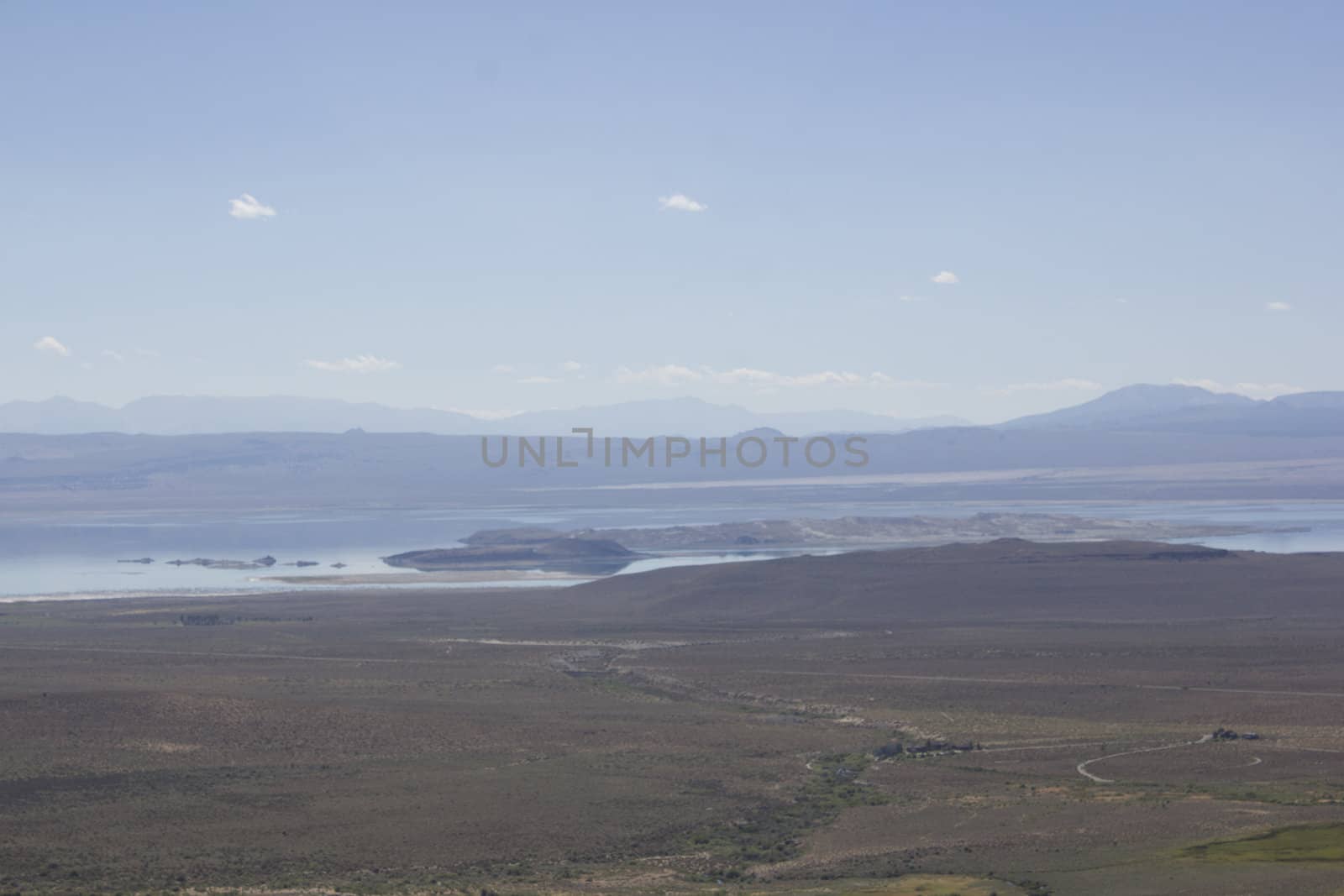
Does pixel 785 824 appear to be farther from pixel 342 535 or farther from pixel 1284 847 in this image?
pixel 342 535

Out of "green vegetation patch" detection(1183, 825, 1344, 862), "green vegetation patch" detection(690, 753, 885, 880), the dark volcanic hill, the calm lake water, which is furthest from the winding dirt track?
the calm lake water

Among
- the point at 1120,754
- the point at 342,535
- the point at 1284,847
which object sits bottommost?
the point at 1120,754

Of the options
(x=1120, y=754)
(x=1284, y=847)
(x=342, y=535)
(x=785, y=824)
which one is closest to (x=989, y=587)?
(x=1120, y=754)

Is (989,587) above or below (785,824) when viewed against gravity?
above

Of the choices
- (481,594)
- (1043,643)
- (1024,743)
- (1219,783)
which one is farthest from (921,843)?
(481,594)

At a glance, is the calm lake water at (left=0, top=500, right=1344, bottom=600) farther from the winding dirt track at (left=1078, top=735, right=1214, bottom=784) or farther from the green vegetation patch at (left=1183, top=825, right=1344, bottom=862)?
the green vegetation patch at (left=1183, top=825, right=1344, bottom=862)

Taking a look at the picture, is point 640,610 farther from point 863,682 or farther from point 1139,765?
point 1139,765
